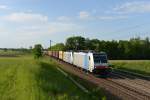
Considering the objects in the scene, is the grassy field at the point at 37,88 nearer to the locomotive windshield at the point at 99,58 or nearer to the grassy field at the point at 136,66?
the locomotive windshield at the point at 99,58

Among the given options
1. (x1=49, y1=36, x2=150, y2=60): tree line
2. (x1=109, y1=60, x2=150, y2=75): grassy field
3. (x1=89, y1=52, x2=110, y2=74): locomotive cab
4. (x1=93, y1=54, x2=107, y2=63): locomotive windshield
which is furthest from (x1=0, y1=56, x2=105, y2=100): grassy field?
(x1=49, y1=36, x2=150, y2=60): tree line

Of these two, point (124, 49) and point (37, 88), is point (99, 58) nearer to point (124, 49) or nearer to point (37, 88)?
point (37, 88)

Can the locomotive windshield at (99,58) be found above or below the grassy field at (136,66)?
above

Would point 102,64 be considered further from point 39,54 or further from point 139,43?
point 139,43

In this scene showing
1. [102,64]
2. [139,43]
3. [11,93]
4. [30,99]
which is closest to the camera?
[30,99]

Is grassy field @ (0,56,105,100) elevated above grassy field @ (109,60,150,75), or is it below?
above

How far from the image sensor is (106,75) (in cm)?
4019

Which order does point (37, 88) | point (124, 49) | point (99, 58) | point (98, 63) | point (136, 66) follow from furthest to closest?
point (124, 49) < point (136, 66) < point (99, 58) < point (98, 63) < point (37, 88)

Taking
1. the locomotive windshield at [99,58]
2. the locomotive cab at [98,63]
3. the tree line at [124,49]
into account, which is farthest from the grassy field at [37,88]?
the tree line at [124,49]

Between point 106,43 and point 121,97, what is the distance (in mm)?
91919

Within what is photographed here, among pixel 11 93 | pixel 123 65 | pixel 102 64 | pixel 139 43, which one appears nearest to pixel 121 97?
pixel 11 93

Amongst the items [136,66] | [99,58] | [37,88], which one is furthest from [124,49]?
[37,88]

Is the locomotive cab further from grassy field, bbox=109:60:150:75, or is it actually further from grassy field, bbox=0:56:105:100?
grassy field, bbox=109:60:150:75

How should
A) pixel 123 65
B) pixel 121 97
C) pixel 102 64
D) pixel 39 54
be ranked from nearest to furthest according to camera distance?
pixel 121 97 → pixel 102 64 → pixel 123 65 → pixel 39 54
